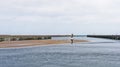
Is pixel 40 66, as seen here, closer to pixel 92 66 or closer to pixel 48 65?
pixel 48 65

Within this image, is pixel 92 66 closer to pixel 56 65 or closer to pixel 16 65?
pixel 56 65

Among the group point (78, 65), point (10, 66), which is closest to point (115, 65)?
point (78, 65)

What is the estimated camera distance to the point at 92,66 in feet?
116

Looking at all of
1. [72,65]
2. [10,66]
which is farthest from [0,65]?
[72,65]

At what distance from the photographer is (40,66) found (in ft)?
115

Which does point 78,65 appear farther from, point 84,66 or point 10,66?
point 10,66

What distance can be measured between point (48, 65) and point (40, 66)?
48.7 inches

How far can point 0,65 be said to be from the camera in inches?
1419

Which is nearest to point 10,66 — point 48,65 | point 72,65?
point 48,65

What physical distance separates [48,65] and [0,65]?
16.2 ft

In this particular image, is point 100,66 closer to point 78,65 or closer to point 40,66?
point 78,65

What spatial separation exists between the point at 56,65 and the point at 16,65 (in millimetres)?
4126

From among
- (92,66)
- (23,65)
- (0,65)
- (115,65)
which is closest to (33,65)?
(23,65)

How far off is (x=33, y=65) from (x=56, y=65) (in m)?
2.39
